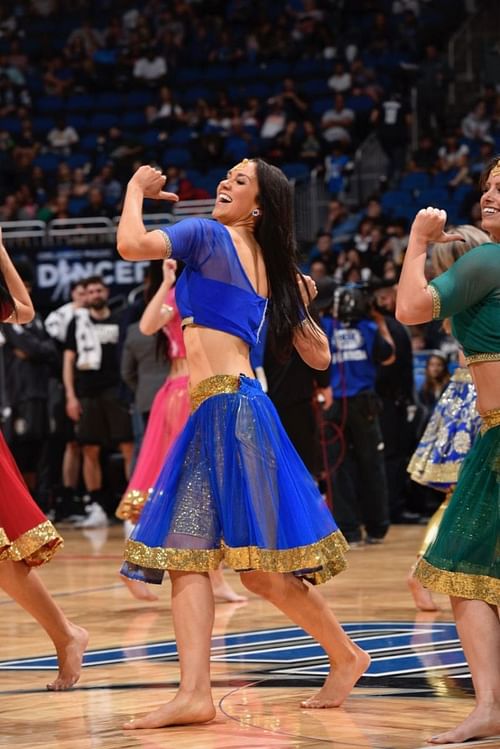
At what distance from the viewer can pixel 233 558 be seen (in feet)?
15.0

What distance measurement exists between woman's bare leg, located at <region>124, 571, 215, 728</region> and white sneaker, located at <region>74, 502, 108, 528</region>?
856 centimetres

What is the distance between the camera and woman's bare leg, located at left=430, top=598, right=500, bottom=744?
4.17 meters

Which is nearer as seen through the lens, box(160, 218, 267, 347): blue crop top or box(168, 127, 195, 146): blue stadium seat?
box(160, 218, 267, 347): blue crop top

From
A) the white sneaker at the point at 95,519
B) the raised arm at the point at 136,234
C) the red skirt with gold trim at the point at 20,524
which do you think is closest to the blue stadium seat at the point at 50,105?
the white sneaker at the point at 95,519

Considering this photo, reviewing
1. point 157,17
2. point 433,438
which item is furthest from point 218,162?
point 433,438

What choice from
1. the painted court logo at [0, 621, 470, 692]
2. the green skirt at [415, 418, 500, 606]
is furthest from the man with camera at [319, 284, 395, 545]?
the green skirt at [415, 418, 500, 606]

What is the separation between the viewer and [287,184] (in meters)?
5.01

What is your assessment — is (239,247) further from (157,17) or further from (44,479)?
(157,17)

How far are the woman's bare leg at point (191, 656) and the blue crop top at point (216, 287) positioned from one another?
32.9 inches

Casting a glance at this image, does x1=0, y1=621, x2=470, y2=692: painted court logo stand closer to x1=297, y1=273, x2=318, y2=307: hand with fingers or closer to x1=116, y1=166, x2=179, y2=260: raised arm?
x1=297, y1=273, x2=318, y2=307: hand with fingers

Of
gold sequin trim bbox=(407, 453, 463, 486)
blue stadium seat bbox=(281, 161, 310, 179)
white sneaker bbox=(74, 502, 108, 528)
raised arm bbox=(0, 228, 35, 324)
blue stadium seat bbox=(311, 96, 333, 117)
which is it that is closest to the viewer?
raised arm bbox=(0, 228, 35, 324)

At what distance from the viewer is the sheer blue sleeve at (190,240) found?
4.57 meters

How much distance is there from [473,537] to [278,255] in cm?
121

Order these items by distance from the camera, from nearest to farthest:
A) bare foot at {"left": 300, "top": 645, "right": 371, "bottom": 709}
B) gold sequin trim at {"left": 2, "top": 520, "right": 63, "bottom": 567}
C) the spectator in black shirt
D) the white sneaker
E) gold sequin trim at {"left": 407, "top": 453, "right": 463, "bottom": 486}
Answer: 1. bare foot at {"left": 300, "top": 645, "right": 371, "bottom": 709}
2. gold sequin trim at {"left": 2, "top": 520, "right": 63, "bottom": 567}
3. gold sequin trim at {"left": 407, "top": 453, "right": 463, "bottom": 486}
4. the spectator in black shirt
5. the white sneaker
